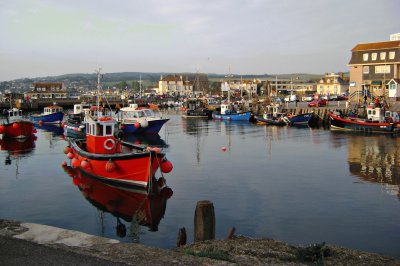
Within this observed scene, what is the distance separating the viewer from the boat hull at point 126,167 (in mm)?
19688

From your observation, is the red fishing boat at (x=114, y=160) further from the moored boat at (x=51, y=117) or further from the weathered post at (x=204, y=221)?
the moored boat at (x=51, y=117)

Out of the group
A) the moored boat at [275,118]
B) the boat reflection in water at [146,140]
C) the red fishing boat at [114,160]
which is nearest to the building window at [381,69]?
the moored boat at [275,118]

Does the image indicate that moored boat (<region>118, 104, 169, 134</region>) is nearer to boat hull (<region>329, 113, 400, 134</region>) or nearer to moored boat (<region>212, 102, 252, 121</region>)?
boat hull (<region>329, 113, 400, 134</region>)

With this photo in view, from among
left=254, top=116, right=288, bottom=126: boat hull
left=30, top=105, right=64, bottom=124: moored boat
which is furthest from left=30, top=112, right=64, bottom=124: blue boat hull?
left=254, top=116, right=288, bottom=126: boat hull

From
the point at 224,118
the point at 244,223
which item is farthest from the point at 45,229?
the point at 224,118

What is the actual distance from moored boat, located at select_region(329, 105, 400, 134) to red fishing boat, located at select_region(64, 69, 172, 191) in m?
30.5

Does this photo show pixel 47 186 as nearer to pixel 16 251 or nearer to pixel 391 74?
pixel 16 251

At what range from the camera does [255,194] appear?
19516 millimetres

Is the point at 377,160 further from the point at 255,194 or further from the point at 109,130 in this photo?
the point at 109,130

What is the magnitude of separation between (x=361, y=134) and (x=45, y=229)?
130 feet

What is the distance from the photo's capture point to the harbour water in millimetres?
14547

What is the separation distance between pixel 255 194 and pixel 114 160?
687 cm

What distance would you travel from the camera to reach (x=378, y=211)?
16.8m

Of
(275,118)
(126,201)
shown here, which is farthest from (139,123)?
(126,201)
